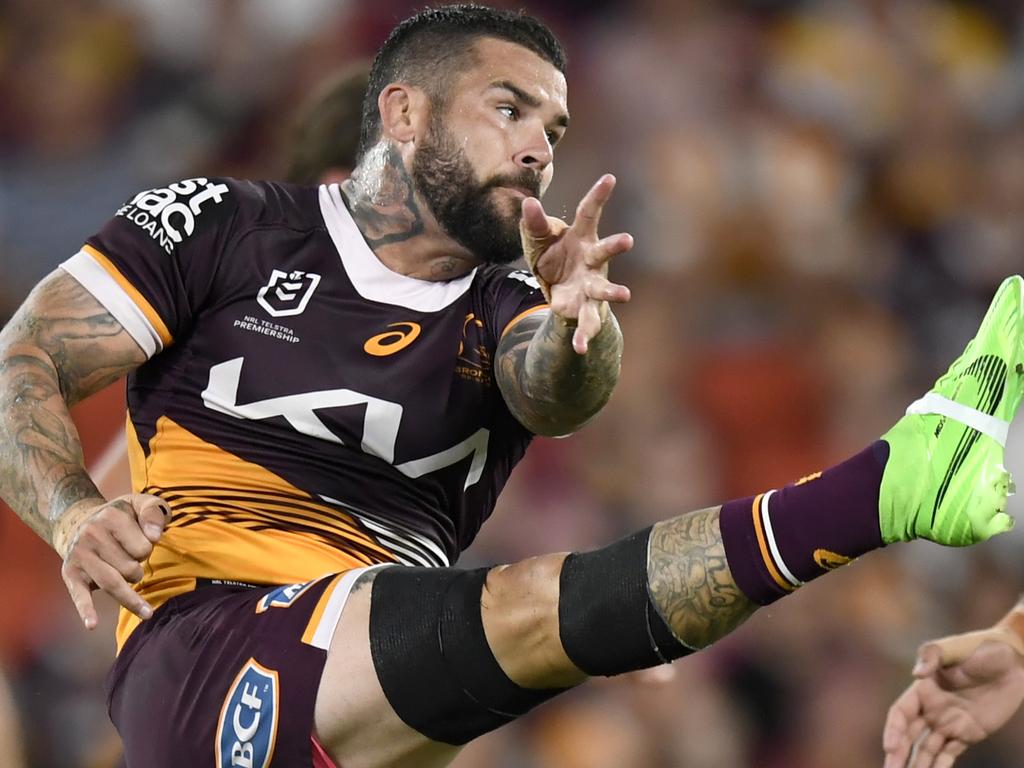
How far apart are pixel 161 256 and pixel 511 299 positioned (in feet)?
2.44

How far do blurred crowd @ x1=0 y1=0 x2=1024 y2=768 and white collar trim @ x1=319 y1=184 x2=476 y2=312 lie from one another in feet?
6.77

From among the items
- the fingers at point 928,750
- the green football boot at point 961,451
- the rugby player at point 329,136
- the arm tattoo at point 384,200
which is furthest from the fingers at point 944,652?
the rugby player at point 329,136

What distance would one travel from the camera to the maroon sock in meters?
2.38

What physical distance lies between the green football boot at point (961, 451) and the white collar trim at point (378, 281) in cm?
110

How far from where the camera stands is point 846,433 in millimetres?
6070

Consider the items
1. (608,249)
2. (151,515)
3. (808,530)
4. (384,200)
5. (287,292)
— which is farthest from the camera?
(384,200)

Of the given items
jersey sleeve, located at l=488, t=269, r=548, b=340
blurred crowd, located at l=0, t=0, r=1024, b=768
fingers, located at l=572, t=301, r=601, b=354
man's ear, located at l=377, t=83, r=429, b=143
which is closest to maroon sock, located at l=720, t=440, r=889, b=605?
fingers, located at l=572, t=301, r=601, b=354

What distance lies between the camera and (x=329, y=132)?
13.6 feet

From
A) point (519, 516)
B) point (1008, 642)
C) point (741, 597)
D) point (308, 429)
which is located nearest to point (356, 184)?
point (308, 429)

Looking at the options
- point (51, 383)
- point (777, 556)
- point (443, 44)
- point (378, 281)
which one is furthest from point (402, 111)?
point (777, 556)

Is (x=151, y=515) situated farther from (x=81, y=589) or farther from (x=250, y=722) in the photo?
(x=250, y=722)

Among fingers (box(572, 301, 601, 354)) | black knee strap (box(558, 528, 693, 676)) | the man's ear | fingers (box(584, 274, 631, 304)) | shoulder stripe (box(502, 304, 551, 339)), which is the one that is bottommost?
black knee strap (box(558, 528, 693, 676))

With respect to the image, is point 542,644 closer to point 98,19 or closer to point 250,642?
point 250,642

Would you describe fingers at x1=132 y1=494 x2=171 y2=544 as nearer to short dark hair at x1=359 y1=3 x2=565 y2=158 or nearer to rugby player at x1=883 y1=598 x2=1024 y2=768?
short dark hair at x1=359 y1=3 x2=565 y2=158
